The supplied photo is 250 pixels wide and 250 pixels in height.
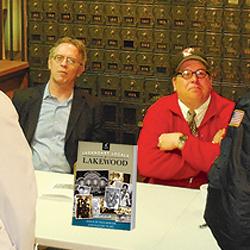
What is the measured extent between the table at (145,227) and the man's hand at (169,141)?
13.1 inches

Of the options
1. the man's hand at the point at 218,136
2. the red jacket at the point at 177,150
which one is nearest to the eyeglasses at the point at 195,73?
the red jacket at the point at 177,150

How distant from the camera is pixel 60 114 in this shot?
3.97 meters

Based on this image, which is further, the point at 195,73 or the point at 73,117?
the point at 73,117

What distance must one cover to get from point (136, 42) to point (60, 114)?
4.36 ft

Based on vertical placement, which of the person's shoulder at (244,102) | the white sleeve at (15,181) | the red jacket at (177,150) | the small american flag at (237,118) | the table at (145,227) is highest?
the person's shoulder at (244,102)

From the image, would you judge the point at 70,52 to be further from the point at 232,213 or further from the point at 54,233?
the point at 232,213

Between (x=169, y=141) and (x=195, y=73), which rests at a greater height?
(x=195, y=73)

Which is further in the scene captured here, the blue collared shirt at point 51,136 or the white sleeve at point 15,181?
the blue collared shirt at point 51,136

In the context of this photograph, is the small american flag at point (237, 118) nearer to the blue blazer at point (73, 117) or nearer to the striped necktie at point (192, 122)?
the striped necktie at point (192, 122)

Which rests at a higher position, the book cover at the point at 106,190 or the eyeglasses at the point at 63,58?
the eyeglasses at the point at 63,58

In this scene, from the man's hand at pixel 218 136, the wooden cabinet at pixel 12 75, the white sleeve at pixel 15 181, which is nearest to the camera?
the white sleeve at pixel 15 181

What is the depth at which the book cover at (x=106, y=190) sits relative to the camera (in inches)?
104

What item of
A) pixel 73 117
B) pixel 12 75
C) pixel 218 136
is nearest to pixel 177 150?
pixel 218 136

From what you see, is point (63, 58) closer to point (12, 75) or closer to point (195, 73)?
point (195, 73)
